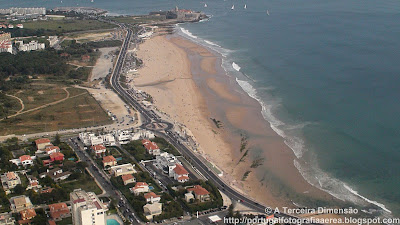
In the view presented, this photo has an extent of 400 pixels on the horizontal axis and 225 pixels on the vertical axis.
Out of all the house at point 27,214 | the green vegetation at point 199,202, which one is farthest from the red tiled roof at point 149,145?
the house at point 27,214

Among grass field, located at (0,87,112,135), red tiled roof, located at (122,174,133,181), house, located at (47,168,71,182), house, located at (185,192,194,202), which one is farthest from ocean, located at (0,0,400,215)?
house, located at (47,168,71,182)

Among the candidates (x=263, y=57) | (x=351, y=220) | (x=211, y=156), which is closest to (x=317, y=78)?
(x=263, y=57)

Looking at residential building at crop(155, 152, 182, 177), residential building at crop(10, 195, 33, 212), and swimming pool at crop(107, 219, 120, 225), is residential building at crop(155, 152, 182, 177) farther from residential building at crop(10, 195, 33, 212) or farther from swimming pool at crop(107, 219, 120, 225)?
residential building at crop(10, 195, 33, 212)

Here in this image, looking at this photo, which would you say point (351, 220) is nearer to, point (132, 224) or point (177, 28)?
point (132, 224)

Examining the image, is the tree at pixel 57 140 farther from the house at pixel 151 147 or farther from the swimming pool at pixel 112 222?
the swimming pool at pixel 112 222

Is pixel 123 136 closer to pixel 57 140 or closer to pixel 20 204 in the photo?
pixel 57 140
